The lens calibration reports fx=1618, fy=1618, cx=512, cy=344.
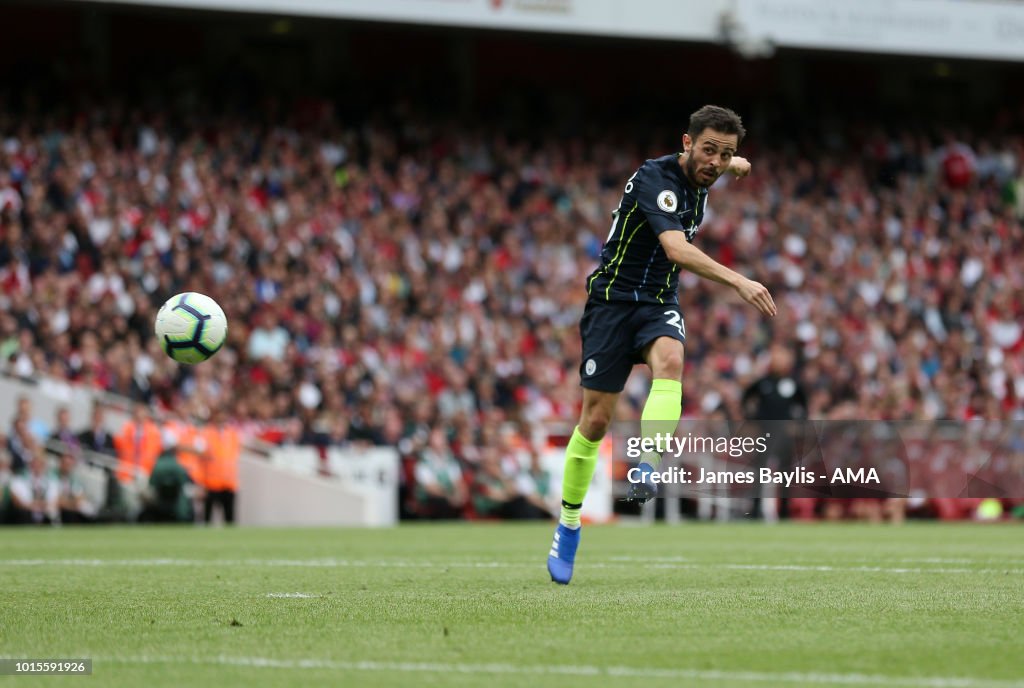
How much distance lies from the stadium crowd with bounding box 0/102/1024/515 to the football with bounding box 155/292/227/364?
9699 millimetres

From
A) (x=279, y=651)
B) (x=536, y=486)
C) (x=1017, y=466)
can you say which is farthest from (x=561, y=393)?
(x=279, y=651)

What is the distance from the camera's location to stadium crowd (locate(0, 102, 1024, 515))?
798 inches

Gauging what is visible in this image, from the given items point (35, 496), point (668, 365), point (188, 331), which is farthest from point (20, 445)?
point (668, 365)

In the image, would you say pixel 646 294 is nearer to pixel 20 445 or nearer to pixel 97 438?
pixel 20 445

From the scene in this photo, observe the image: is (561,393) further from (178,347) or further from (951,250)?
(178,347)

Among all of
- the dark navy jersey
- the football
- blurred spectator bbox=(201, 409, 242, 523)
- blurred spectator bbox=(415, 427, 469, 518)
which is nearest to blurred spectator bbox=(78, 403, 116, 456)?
blurred spectator bbox=(201, 409, 242, 523)

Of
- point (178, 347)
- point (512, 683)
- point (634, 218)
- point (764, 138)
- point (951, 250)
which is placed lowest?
point (512, 683)

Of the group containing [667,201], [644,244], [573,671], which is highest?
[667,201]

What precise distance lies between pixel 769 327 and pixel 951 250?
15.2ft

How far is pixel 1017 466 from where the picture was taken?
66.8ft

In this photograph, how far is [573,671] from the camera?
5.06 metres

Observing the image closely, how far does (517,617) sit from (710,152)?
8.80ft

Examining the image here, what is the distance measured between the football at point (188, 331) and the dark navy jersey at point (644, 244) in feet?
8.42

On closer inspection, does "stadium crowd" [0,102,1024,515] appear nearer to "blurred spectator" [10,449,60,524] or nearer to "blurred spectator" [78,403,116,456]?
"blurred spectator" [78,403,116,456]
